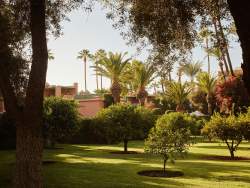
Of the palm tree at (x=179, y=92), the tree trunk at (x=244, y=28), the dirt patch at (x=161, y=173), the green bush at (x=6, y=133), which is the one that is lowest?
the dirt patch at (x=161, y=173)

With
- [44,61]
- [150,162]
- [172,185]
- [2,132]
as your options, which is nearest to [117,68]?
[2,132]

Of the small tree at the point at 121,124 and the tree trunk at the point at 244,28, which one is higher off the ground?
the tree trunk at the point at 244,28

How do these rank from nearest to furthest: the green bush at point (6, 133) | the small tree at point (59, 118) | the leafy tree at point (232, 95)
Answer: the small tree at point (59, 118)
the green bush at point (6, 133)
the leafy tree at point (232, 95)

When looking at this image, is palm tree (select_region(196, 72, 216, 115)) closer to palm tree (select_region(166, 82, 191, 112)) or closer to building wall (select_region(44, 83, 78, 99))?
palm tree (select_region(166, 82, 191, 112))

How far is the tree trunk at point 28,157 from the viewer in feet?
30.8

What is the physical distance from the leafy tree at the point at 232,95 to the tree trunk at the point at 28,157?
118 feet

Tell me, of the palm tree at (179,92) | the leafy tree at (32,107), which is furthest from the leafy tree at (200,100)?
the leafy tree at (32,107)

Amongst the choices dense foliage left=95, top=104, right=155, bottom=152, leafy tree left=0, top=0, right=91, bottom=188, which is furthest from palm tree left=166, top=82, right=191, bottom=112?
leafy tree left=0, top=0, right=91, bottom=188

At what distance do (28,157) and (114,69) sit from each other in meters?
46.2

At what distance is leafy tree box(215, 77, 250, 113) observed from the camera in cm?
4369

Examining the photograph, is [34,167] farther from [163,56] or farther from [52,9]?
[52,9]

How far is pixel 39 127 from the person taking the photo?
971 centimetres

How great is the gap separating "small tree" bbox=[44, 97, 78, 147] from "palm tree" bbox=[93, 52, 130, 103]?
2423 centimetres

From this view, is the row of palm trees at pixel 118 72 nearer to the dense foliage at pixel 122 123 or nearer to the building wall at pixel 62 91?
the building wall at pixel 62 91
